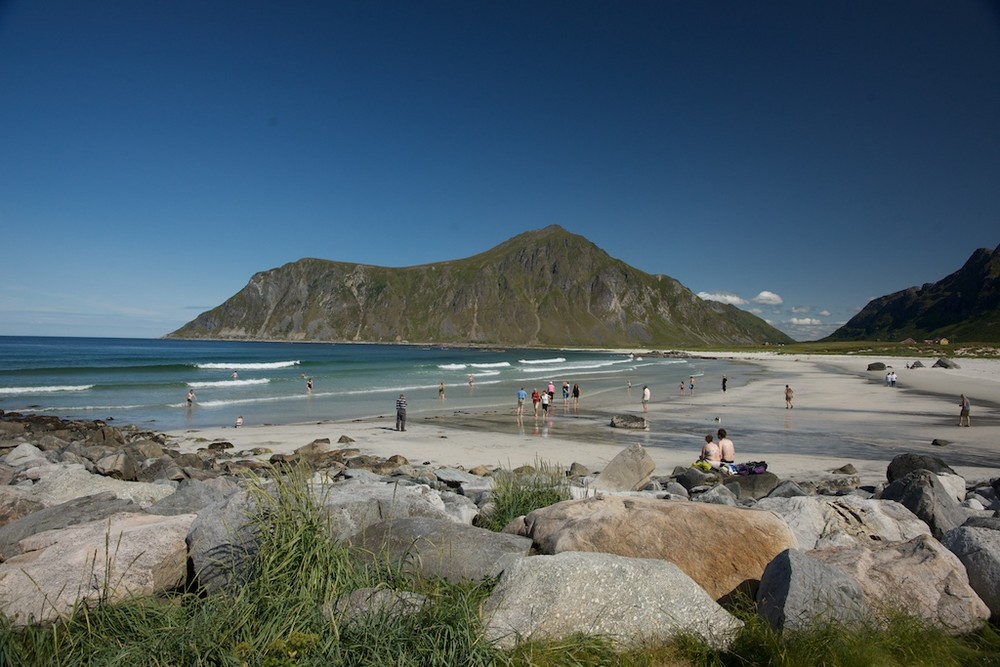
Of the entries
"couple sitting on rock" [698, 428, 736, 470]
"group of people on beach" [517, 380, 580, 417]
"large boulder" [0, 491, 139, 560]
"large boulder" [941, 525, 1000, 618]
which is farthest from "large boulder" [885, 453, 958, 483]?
"group of people on beach" [517, 380, 580, 417]

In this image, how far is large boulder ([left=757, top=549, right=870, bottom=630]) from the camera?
393 centimetres

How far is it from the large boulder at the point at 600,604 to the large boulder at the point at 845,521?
265 cm

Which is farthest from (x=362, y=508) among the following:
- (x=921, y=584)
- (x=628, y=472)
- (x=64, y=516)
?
(x=628, y=472)

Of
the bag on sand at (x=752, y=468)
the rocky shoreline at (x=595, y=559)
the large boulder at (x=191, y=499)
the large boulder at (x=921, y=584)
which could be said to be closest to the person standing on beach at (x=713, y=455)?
the bag on sand at (x=752, y=468)

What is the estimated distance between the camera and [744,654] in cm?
386

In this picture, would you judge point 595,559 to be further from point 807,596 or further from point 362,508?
point 362,508

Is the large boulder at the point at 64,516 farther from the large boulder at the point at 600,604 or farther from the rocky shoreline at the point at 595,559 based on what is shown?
the large boulder at the point at 600,604

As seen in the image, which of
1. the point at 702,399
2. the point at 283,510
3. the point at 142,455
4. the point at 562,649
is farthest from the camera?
the point at 702,399

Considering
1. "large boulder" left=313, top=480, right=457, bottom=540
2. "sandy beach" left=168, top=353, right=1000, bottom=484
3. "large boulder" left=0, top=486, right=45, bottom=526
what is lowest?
"sandy beach" left=168, top=353, right=1000, bottom=484

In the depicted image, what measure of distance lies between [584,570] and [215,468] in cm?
1561

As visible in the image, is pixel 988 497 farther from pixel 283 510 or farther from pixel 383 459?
pixel 383 459

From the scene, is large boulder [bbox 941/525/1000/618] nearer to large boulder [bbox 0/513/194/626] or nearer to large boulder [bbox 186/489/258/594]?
large boulder [bbox 186/489/258/594]

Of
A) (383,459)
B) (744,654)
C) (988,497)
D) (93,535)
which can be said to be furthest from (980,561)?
(383,459)

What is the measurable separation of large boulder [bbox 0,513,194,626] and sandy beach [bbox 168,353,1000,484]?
39.7 ft
